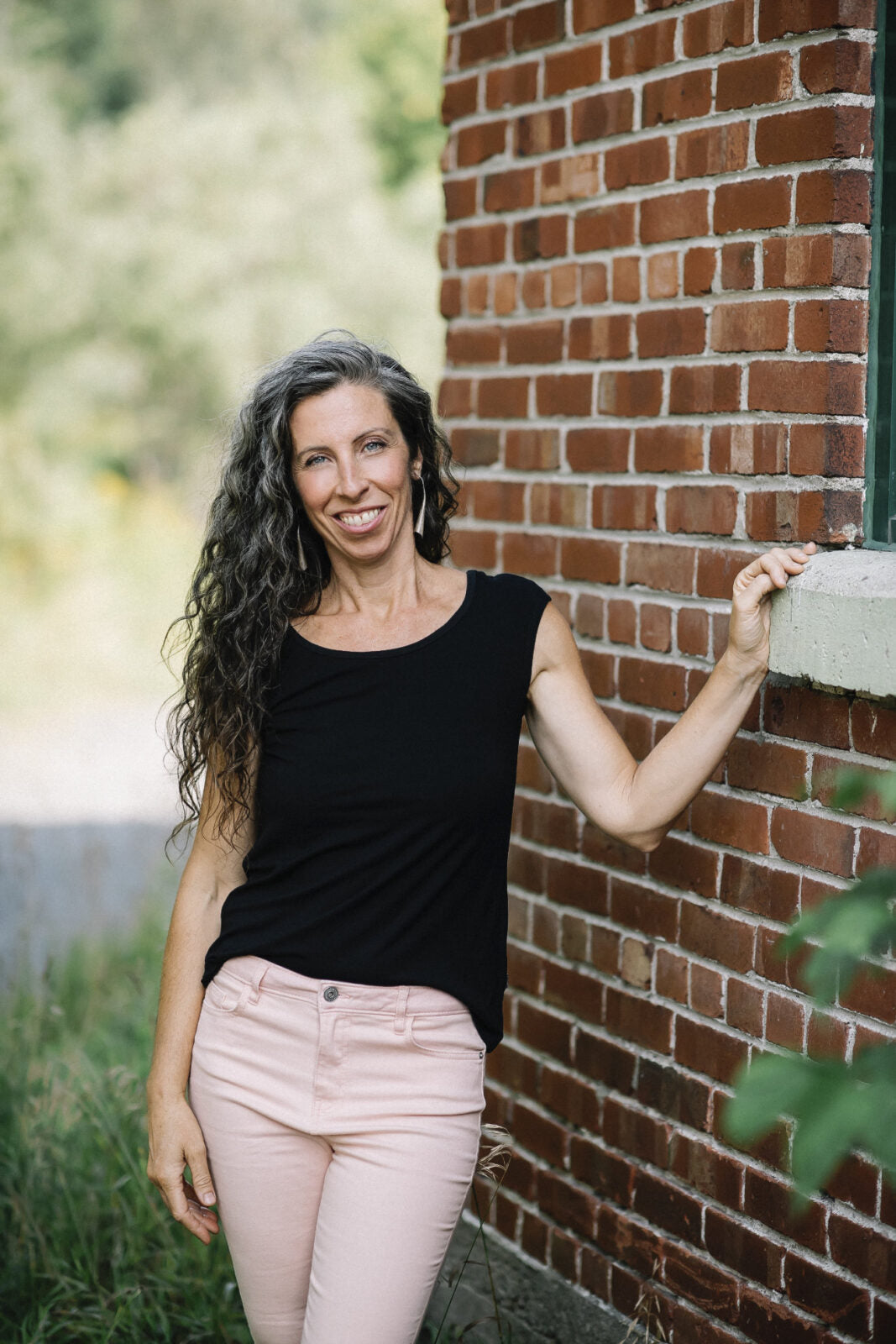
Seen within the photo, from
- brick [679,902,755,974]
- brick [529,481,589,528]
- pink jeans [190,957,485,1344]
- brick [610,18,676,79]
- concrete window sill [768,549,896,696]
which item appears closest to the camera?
concrete window sill [768,549,896,696]

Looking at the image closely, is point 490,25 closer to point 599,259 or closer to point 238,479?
point 599,259

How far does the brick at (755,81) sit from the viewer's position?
8.19 feet

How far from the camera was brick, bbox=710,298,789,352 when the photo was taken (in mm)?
2523

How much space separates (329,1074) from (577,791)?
2.10 ft

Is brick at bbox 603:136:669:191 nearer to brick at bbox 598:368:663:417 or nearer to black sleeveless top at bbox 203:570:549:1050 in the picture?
brick at bbox 598:368:663:417

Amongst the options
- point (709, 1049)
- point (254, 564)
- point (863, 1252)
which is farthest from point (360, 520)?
point (863, 1252)

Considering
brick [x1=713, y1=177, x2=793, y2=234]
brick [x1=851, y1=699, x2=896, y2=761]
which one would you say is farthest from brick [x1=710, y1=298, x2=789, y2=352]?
brick [x1=851, y1=699, x2=896, y2=761]

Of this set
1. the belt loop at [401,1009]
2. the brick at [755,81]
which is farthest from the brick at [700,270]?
the belt loop at [401,1009]

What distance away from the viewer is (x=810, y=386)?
2.46 metres

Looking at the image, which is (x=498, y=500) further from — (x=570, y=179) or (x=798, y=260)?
(x=798, y=260)

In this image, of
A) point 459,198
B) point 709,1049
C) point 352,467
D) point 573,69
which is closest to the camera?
point 352,467

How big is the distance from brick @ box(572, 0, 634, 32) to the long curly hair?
2.92 ft

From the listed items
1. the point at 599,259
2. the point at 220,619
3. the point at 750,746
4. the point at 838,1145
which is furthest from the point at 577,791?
the point at 838,1145

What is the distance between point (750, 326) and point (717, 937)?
1.13m
